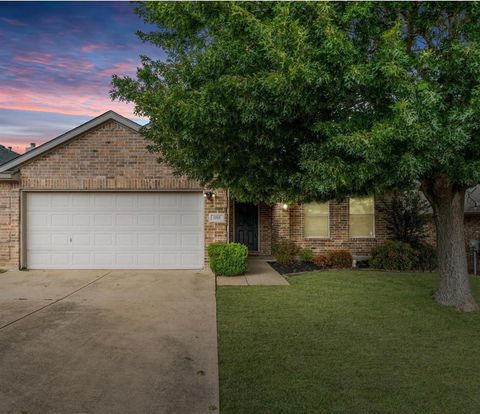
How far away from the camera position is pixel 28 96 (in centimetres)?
1176

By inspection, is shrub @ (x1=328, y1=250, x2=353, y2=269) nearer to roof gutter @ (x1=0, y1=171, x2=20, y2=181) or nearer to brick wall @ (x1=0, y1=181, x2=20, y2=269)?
brick wall @ (x1=0, y1=181, x2=20, y2=269)

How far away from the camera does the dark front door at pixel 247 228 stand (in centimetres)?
1516

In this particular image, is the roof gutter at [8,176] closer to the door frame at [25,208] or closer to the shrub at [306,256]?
the door frame at [25,208]

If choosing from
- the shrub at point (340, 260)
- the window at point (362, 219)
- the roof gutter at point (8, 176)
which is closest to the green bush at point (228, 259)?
the shrub at point (340, 260)

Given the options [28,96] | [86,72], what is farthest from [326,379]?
[28,96]

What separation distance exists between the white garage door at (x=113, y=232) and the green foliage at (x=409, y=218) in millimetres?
6514

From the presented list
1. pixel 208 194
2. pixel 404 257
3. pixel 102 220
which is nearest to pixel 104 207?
pixel 102 220

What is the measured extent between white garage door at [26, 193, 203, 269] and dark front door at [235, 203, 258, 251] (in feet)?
11.9

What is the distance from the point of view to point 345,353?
5.16 m

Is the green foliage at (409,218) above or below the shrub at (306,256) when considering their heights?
above

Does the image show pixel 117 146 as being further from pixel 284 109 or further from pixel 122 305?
pixel 284 109

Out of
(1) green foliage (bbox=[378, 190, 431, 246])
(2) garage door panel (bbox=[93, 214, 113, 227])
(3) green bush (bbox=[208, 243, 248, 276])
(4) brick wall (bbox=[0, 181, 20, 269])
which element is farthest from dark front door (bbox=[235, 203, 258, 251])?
(4) brick wall (bbox=[0, 181, 20, 269])

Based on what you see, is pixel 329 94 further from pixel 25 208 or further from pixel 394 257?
pixel 25 208

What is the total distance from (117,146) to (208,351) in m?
8.21
